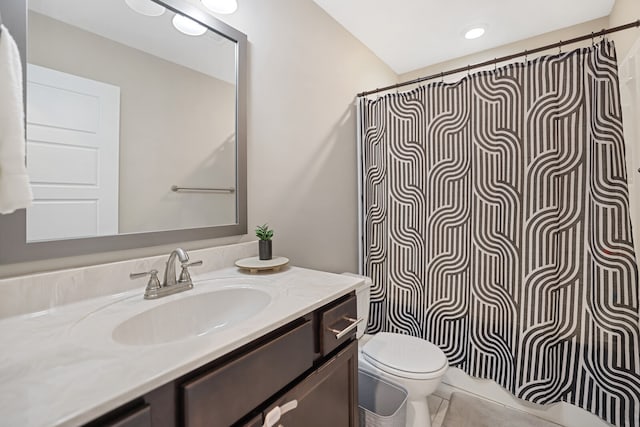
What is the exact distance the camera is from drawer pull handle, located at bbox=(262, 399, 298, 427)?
0.70 metres

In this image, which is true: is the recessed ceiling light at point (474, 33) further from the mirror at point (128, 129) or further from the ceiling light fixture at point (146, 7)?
the ceiling light fixture at point (146, 7)

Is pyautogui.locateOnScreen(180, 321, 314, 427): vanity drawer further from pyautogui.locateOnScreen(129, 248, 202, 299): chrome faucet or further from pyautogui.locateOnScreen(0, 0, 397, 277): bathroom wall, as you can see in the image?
pyautogui.locateOnScreen(0, 0, 397, 277): bathroom wall

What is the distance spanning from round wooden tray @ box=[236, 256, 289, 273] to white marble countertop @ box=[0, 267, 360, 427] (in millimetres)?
253

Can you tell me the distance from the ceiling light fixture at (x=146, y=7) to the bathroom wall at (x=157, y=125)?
0.49 feet

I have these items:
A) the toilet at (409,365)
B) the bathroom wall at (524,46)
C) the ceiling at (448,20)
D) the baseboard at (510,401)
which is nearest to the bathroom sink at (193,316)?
the toilet at (409,365)

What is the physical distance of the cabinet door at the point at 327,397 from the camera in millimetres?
785

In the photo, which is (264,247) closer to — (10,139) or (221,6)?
(10,139)

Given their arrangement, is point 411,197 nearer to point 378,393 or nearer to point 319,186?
point 319,186

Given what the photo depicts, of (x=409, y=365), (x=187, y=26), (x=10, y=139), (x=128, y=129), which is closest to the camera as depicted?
(x=10, y=139)

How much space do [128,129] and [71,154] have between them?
20cm

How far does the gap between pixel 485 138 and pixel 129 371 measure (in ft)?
6.28

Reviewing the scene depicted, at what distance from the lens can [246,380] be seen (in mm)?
664

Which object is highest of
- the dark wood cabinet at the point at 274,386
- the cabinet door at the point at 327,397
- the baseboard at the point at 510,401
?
the dark wood cabinet at the point at 274,386

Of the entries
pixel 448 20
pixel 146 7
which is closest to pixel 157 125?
pixel 146 7
